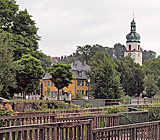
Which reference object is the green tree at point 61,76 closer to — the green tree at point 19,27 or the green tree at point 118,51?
the green tree at point 19,27

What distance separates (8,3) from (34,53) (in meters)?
7.61

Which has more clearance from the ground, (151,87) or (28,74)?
(28,74)

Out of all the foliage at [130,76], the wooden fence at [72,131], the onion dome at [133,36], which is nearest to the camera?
the wooden fence at [72,131]

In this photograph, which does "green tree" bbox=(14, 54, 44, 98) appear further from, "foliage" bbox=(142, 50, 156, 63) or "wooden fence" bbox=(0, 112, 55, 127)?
"foliage" bbox=(142, 50, 156, 63)

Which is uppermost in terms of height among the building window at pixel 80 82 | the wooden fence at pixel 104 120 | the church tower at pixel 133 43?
the church tower at pixel 133 43

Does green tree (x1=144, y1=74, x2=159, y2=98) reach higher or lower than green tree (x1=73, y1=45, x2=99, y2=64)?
lower

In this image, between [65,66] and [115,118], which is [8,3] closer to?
[65,66]

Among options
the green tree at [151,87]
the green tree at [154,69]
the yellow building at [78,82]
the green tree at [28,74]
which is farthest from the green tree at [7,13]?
the green tree at [154,69]

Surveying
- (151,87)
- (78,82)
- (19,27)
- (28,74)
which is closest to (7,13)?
(19,27)

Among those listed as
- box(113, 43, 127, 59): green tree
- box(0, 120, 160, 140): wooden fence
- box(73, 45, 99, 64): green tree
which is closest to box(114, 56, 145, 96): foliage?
box(73, 45, 99, 64): green tree

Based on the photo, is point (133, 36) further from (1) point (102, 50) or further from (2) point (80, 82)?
(1) point (102, 50)

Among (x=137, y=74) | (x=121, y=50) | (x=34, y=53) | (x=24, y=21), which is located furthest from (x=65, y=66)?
(x=121, y=50)

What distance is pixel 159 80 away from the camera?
62.8 metres

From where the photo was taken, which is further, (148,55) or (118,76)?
(148,55)
